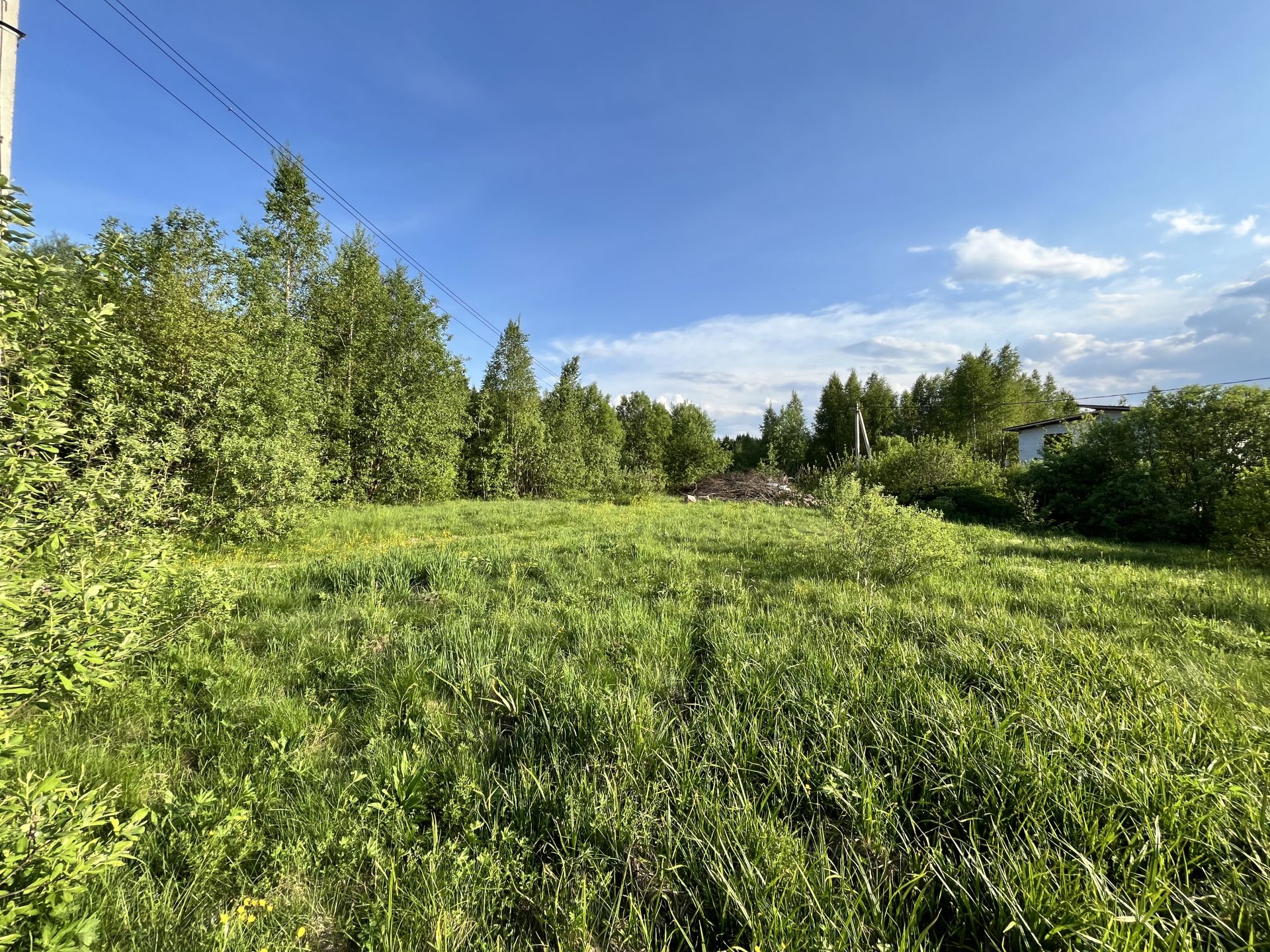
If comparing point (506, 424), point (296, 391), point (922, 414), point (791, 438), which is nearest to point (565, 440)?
point (506, 424)

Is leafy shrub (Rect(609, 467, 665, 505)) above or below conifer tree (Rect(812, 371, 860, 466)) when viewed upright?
below

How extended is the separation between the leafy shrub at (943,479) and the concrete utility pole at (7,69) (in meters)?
17.9

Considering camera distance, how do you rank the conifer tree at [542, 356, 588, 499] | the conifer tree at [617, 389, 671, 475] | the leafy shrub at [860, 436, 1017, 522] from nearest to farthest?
1. the leafy shrub at [860, 436, 1017, 522]
2. the conifer tree at [542, 356, 588, 499]
3. the conifer tree at [617, 389, 671, 475]

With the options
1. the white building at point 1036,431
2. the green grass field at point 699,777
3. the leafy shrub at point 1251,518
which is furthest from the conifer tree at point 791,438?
the green grass field at point 699,777

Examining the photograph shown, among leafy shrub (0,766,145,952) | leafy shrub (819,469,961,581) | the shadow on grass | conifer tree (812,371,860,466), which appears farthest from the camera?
conifer tree (812,371,860,466)

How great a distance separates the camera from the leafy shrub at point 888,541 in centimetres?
545

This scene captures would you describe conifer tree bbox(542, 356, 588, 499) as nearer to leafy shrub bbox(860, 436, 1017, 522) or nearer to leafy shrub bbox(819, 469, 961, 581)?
leafy shrub bbox(860, 436, 1017, 522)

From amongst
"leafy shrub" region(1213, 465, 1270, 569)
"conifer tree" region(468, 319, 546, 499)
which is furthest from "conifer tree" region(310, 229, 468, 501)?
"leafy shrub" region(1213, 465, 1270, 569)

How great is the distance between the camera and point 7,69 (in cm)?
243

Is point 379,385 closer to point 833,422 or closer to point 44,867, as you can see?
point 44,867

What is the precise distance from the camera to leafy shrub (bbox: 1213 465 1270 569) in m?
6.51

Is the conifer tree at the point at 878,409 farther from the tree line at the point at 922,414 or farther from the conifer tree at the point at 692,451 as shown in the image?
the conifer tree at the point at 692,451

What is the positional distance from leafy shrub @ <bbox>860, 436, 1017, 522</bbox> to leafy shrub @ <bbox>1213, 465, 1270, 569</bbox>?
7.65 metres

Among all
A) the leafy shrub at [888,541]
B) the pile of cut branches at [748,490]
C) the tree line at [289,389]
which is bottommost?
the pile of cut branches at [748,490]
